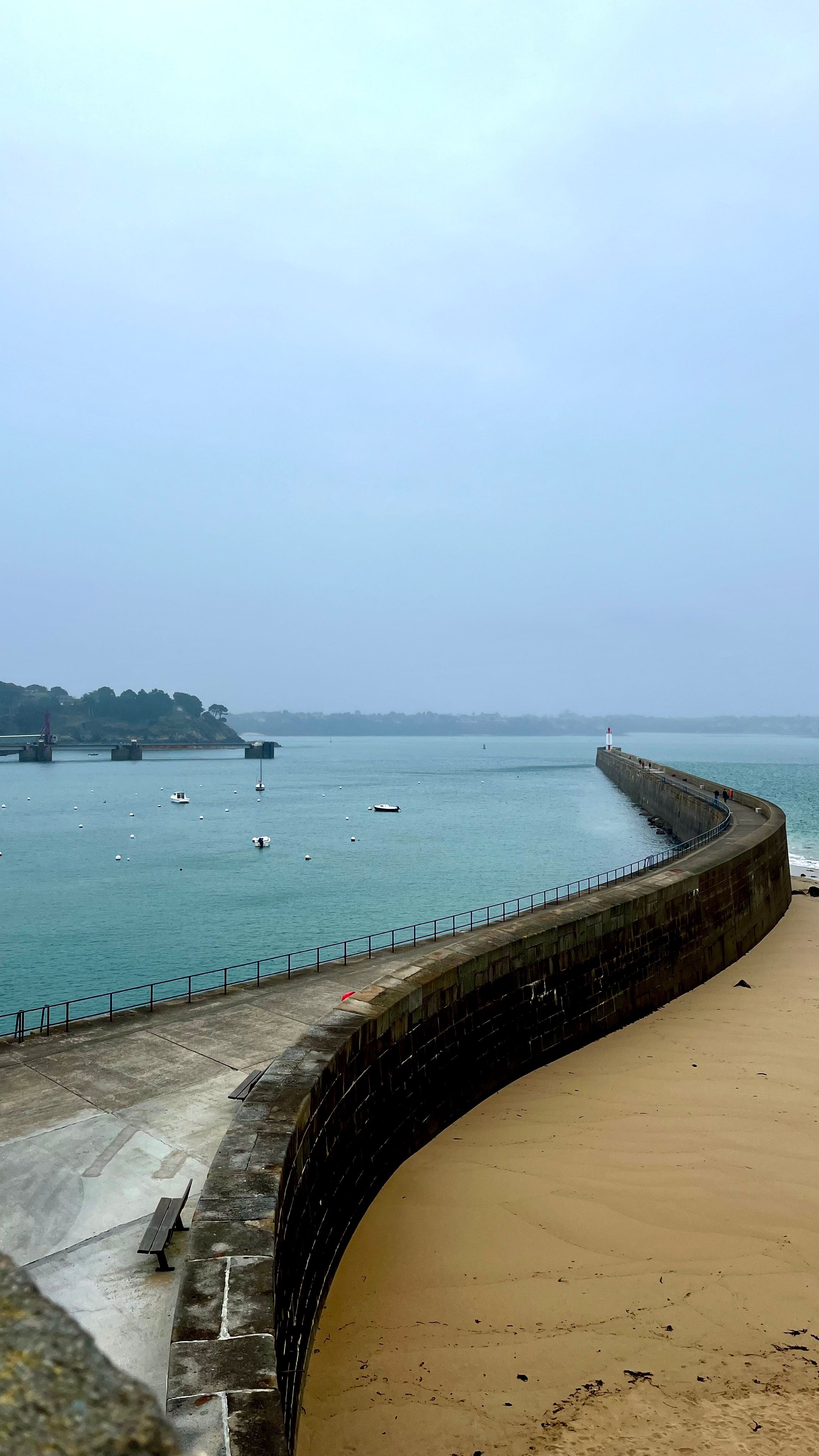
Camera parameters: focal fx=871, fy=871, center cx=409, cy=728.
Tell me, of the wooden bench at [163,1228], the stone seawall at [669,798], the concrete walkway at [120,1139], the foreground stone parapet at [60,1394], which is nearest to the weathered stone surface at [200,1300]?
the concrete walkway at [120,1139]

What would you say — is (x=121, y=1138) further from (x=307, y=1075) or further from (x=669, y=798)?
(x=669, y=798)

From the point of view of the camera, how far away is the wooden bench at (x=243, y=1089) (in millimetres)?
11219

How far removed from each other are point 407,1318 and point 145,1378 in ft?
13.1

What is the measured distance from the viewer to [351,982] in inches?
691

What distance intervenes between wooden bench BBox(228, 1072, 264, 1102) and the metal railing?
3.65 m

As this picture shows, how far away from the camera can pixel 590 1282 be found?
1045 cm

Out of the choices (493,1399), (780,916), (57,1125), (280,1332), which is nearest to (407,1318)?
(493,1399)

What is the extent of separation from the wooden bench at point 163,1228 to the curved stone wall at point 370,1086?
22.5 inches

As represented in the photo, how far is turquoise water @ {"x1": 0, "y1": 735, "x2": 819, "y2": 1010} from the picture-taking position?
33.7 m

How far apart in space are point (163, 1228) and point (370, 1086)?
412 cm

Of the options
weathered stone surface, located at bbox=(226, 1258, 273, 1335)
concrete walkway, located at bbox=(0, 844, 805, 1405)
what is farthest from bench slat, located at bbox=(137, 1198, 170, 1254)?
weathered stone surface, located at bbox=(226, 1258, 273, 1335)

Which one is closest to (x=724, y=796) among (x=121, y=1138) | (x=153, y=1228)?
(x=121, y=1138)

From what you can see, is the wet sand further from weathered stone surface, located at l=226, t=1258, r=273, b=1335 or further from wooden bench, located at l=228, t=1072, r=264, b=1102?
weathered stone surface, located at l=226, t=1258, r=273, b=1335

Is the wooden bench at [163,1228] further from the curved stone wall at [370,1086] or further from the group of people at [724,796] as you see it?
the group of people at [724,796]
